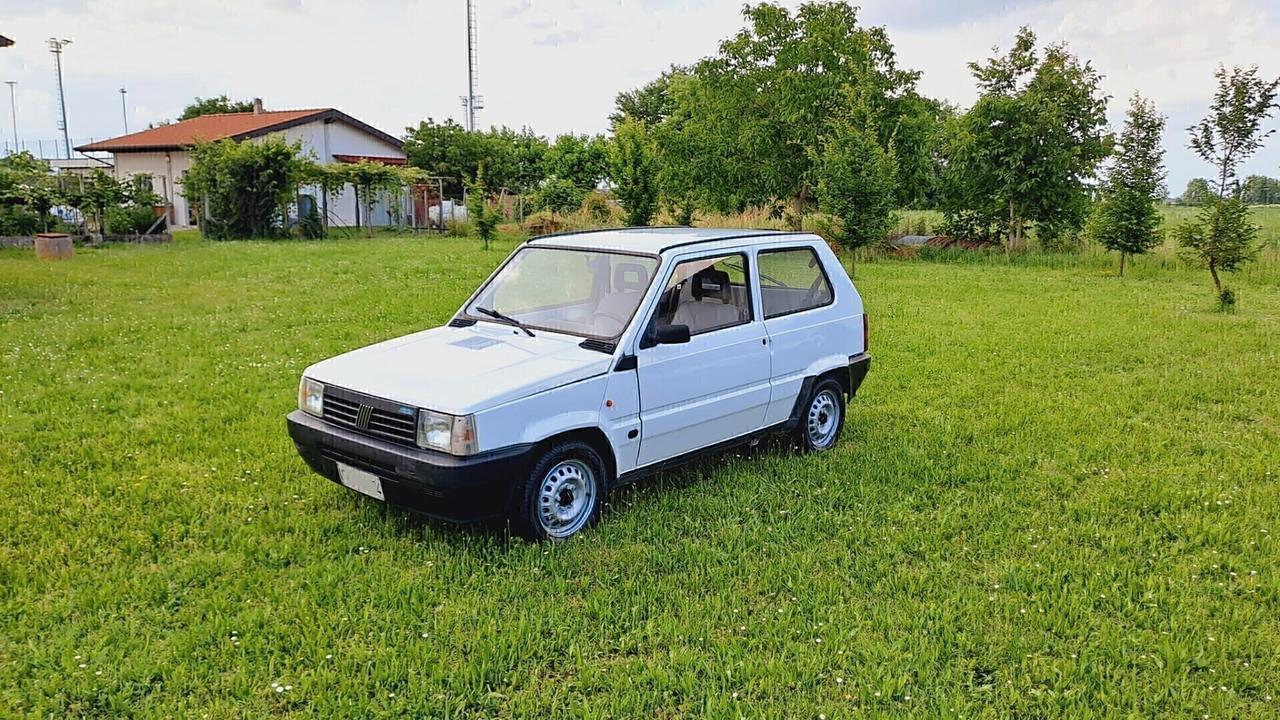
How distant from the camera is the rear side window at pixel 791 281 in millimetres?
6094

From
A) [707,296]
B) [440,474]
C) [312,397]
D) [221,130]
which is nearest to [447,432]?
[440,474]

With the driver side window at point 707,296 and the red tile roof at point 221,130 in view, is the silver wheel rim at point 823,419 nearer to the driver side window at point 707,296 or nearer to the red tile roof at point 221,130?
the driver side window at point 707,296

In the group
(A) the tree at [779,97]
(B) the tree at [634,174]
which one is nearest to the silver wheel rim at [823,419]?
(B) the tree at [634,174]

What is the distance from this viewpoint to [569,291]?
567cm

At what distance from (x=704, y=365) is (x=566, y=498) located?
1.22 metres

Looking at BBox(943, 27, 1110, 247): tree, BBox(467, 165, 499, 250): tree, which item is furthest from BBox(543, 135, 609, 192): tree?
BBox(943, 27, 1110, 247): tree

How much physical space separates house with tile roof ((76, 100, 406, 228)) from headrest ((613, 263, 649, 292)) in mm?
26321

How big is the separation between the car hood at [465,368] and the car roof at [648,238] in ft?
2.63

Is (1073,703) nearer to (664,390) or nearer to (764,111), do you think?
(664,390)

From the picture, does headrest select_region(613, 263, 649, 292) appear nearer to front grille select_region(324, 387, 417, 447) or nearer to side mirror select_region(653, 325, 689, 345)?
side mirror select_region(653, 325, 689, 345)

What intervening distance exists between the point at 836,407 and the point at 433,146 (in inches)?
1335

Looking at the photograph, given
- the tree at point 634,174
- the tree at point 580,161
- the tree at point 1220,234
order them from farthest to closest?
the tree at point 580,161, the tree at point 634,174, the tree at point 1220,234

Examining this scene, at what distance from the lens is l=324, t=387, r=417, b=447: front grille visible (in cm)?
446

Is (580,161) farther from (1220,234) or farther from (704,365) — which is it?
(704,365)
